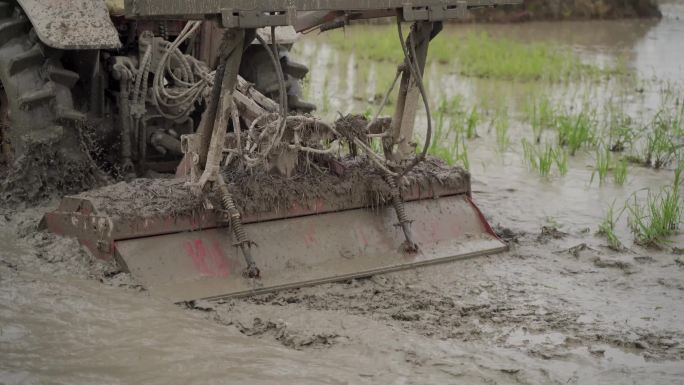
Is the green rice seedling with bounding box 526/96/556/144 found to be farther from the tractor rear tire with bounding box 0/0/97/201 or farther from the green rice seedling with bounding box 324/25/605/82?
the tractor rear tire with bounding box 0/0/97/201

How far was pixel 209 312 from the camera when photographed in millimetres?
4035

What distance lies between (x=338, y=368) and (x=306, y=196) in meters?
1.20

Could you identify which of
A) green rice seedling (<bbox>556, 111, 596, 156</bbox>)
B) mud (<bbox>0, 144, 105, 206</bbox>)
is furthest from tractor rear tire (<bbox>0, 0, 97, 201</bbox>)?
green rice seedling (<bbox>556, 111, 596, 156</bbox>)

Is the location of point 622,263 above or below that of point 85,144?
below

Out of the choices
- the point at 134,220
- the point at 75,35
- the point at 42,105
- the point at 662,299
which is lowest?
the point at 662,299

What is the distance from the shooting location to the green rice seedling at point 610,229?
5184 millimetres

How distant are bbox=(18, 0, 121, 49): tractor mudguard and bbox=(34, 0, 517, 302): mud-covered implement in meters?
0.32

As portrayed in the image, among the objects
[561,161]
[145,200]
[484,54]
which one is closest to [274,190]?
[145,200]

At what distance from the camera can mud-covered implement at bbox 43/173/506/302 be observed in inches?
167

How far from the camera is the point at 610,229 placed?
5316 millimetres

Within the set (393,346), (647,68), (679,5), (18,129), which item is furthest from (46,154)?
(679,5)

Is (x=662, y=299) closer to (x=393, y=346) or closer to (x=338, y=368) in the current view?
(x=393, y=346)

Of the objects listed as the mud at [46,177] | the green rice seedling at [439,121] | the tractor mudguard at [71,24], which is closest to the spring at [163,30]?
the tractor mudguard at [71,24]

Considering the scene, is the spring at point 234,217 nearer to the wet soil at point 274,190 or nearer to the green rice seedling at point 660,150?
the wet soil at point 274,190
